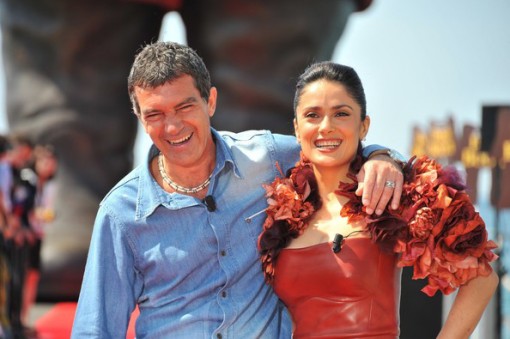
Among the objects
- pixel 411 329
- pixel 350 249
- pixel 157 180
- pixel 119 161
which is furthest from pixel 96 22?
pixel 350 249

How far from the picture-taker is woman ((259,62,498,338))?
145cm

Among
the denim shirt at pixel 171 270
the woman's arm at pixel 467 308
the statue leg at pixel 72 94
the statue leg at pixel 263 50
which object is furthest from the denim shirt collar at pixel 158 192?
the statue leg at pixel 72 94

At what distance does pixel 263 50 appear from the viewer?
351cm

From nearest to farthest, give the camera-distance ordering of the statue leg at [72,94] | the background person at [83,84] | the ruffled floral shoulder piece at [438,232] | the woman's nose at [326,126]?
the ruffled floral shoulder piece at [438,232] → the woman's nose at [326,126] → the background person at [83,84] → the statue leg at [72,94]

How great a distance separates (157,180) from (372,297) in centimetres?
47

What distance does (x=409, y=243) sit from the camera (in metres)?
1.46

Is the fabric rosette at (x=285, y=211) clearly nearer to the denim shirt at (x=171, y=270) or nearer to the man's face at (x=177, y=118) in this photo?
the denim shirt at (x=171, y=270)

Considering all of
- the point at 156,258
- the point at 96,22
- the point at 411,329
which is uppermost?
the point at 96,22

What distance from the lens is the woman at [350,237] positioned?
145cm

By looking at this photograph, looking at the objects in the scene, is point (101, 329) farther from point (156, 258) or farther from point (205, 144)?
point (205, 144)

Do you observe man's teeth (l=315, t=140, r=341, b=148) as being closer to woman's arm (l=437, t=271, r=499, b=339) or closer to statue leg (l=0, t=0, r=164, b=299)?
woman's arm (l=437, t=271, r=499, b=339)

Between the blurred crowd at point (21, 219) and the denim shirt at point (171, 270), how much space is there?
218cm

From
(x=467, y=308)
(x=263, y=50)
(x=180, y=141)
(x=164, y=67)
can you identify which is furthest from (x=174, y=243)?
(x=263, y=50)

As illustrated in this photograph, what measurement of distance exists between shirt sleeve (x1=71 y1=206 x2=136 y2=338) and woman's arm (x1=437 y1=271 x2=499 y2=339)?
588 mm
